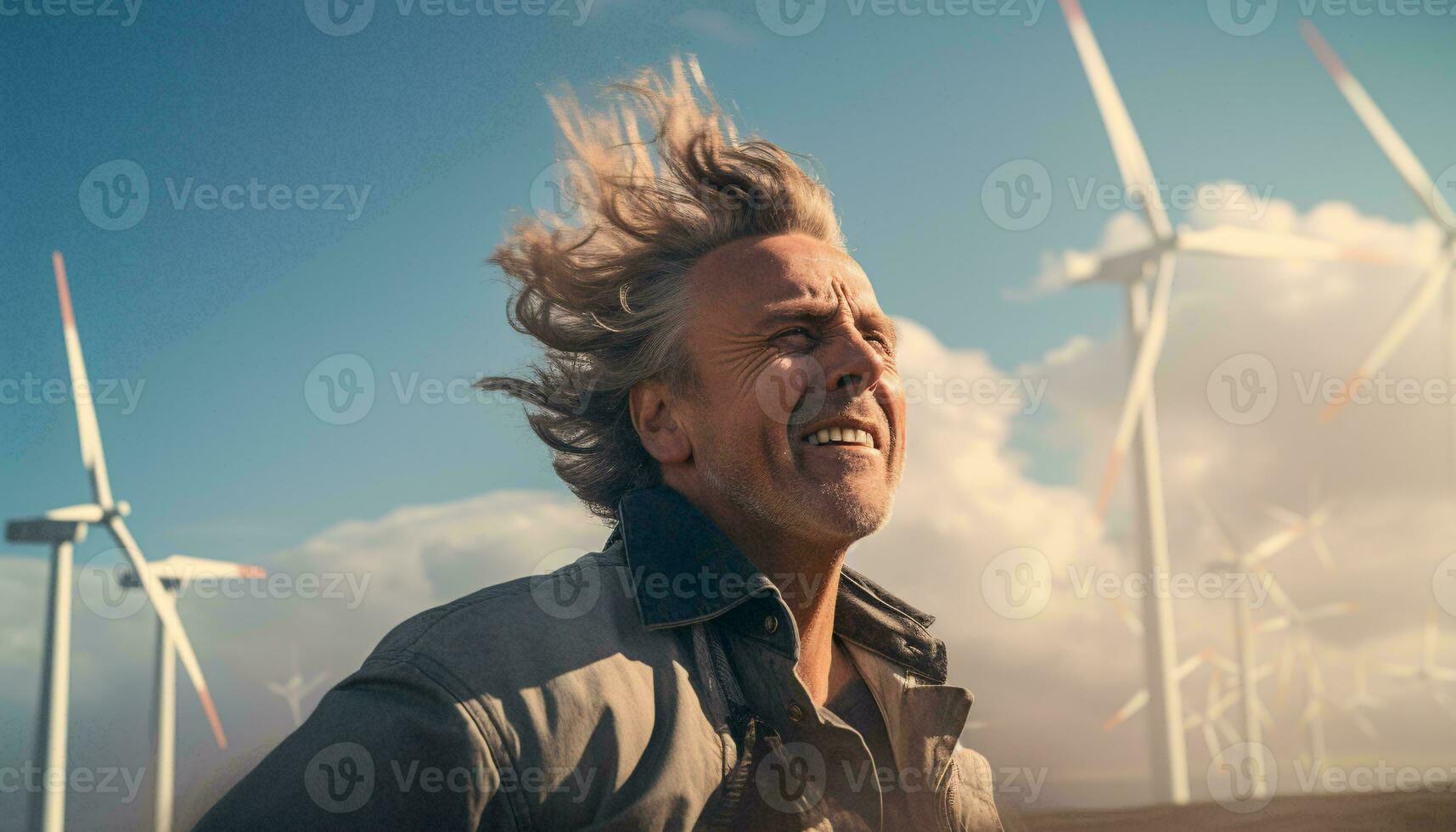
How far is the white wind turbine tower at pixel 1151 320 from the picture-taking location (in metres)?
26.3

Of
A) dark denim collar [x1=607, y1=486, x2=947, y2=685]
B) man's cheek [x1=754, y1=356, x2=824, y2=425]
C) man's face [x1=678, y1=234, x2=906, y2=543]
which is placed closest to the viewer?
dark denim collar [x1=607, y1=486, x2=947, y2=685]

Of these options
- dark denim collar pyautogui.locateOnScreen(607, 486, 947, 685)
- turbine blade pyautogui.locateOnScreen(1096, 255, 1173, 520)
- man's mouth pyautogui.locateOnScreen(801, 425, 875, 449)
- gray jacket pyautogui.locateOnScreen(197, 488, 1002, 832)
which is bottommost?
gray jacket pyautogui.locateOnScreen(197, 488, 1002, 832)

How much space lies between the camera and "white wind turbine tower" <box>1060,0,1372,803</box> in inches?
1037

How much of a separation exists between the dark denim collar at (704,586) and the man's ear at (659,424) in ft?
1.54

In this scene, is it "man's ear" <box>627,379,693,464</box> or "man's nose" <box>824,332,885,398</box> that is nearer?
"man's nose" <box>824,332,885,398</box>

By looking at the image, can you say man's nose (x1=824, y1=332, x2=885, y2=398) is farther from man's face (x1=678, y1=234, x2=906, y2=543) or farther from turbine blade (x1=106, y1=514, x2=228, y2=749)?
turbine blade (x1=106, y1=514, x2=228, y2=749)

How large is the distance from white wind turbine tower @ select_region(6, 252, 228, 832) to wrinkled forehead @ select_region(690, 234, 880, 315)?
19001mm

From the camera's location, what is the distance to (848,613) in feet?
19.4

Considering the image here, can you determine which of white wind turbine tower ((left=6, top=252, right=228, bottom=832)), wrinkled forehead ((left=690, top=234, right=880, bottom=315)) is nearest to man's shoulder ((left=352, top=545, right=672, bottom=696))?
wrinkled forehead ((left=690, top=234, right=880, bottom=315))

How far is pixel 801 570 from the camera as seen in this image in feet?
18.3

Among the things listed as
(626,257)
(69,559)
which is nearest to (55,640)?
(69,559)

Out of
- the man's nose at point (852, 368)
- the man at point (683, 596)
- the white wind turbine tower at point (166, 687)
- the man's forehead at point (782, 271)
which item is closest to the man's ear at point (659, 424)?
the man at point (683, 596)

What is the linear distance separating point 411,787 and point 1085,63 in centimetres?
2551

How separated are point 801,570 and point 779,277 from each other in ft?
4.97
